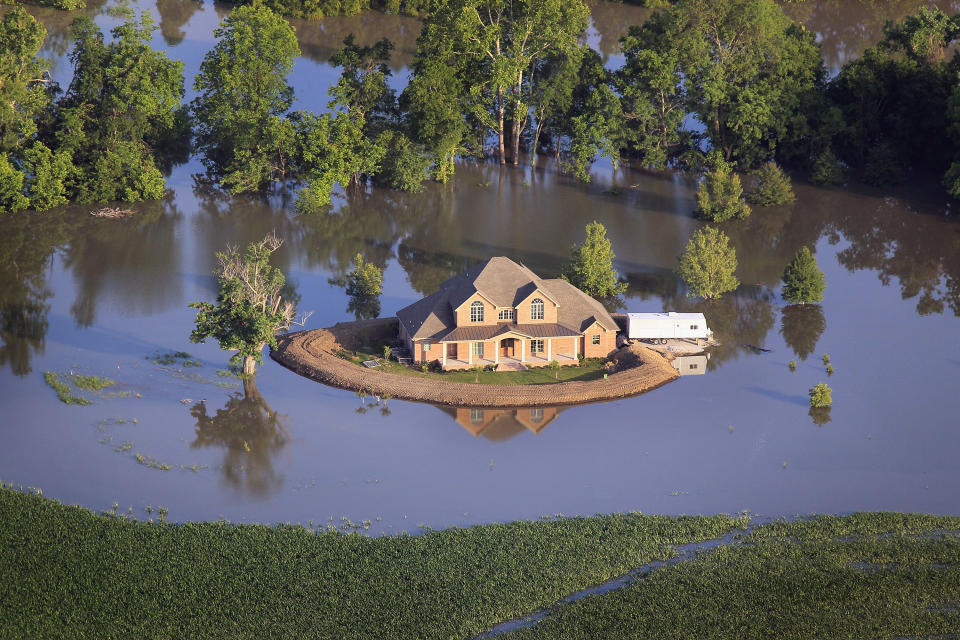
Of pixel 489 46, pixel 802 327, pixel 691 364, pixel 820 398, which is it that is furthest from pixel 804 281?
pixel 489 46

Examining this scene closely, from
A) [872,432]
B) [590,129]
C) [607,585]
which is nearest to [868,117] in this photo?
[590,129]

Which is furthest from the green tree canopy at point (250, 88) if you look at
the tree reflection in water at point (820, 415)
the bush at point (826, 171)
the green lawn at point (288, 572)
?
the tree reflection in water at point (820, 415)

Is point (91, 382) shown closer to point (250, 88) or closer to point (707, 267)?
point (250, 88)

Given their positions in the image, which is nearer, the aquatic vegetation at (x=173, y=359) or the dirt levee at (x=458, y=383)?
the dirt levee at (x=458, y=383)

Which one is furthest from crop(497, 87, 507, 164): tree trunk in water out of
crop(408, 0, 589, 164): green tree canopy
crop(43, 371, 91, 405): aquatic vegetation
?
crop(43, 371, 91, 405): aquatic vegetation

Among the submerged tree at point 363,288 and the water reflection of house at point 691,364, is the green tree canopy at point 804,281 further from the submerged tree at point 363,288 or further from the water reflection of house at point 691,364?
the submerged tree at point 363,288
